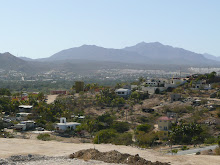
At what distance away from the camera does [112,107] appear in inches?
2778

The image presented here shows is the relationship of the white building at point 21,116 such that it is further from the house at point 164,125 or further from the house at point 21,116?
the house at point 164,125

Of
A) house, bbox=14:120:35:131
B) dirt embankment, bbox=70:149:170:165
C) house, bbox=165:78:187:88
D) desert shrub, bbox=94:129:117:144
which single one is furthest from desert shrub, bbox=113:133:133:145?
house, bbox=165:78:187:88

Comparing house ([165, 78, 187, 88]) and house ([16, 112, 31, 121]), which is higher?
house ([165, 78, 187, 88])

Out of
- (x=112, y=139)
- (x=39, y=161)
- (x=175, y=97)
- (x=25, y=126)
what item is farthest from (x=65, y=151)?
(x=175, y=97)

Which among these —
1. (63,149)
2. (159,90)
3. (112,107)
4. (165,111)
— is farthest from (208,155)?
(159,90)

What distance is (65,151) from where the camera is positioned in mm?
29469

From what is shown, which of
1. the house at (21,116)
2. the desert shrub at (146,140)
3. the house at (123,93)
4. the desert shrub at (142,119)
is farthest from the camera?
the house at (123,93)

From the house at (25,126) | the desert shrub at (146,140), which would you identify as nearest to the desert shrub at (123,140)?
the desert shrub at (146,140)

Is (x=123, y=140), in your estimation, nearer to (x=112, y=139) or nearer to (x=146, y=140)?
(x=112, y=139)

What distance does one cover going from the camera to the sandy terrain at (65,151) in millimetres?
25598

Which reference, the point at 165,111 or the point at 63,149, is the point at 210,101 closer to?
the point at 165,111

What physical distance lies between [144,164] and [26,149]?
11.5 meters

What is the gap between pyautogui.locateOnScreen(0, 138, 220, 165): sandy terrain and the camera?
84.0ft

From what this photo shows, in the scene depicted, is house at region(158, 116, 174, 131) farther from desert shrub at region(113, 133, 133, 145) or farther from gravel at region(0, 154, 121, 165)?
gravel at region(0, 154, 121, 165)
